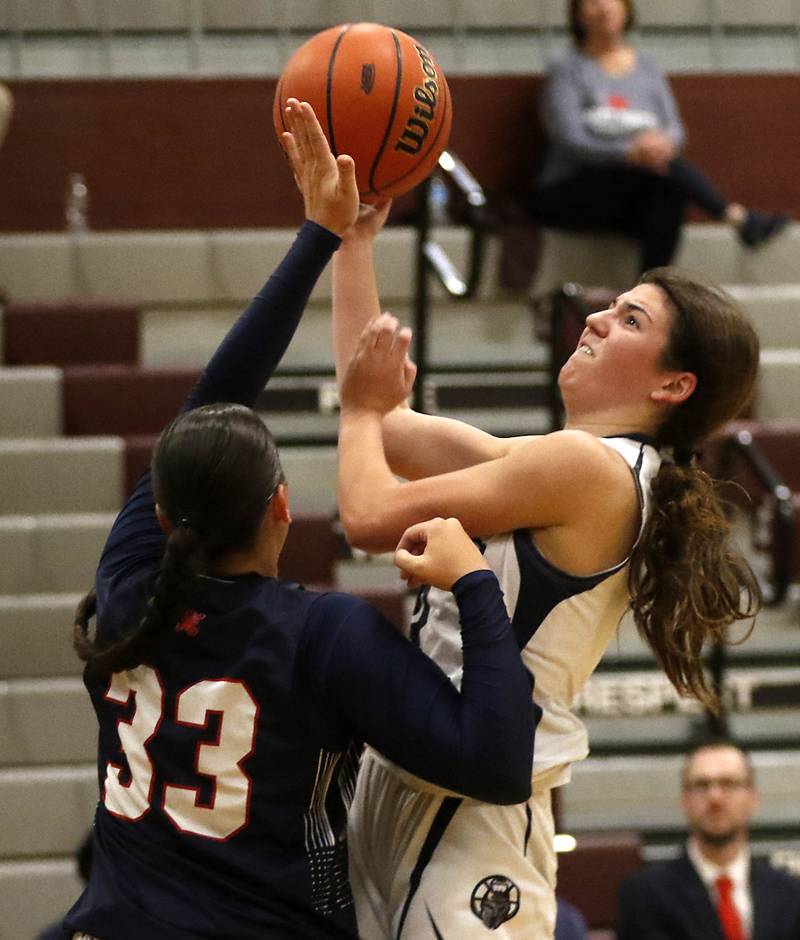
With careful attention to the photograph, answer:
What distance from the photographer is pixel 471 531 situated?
2115mm

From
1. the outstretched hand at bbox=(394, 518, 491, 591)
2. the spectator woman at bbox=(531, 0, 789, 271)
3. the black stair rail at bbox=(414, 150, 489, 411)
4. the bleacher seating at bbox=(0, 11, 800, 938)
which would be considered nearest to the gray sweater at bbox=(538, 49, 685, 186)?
the spectator woman at bbox=(531, 0, 789, 271)

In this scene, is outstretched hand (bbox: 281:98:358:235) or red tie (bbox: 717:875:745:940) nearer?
outstretched hand (bbox: 281:98:358:235)

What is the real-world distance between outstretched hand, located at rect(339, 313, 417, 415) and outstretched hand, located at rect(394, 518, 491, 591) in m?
0.25

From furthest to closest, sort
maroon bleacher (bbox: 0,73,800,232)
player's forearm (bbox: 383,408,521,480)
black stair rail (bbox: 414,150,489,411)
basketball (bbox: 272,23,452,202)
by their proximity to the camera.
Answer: maroon bleacher (bbox: 0,73,800,232) → black stair rail (bbox: 414,150,489,411) → basketball (bbox: 272,23,452,202) → player's forearm (bbox: 383,408,521,480)

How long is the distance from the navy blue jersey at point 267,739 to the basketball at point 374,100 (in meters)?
0.78

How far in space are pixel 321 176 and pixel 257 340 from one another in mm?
240

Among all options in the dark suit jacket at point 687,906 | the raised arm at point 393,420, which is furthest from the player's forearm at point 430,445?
→ the dark suit jacket at point 687,906

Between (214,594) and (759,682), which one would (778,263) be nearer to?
(759,682)

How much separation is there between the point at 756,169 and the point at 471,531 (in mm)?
5071

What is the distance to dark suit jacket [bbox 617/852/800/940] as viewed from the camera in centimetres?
441

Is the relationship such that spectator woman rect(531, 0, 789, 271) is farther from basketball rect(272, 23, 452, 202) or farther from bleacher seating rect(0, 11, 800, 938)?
basketball rect(272, 23, 452, 202)

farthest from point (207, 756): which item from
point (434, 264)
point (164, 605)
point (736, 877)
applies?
point (434, 264)

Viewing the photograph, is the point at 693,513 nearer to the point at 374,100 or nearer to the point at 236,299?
the point at 374,100

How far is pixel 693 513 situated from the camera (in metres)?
2.16
